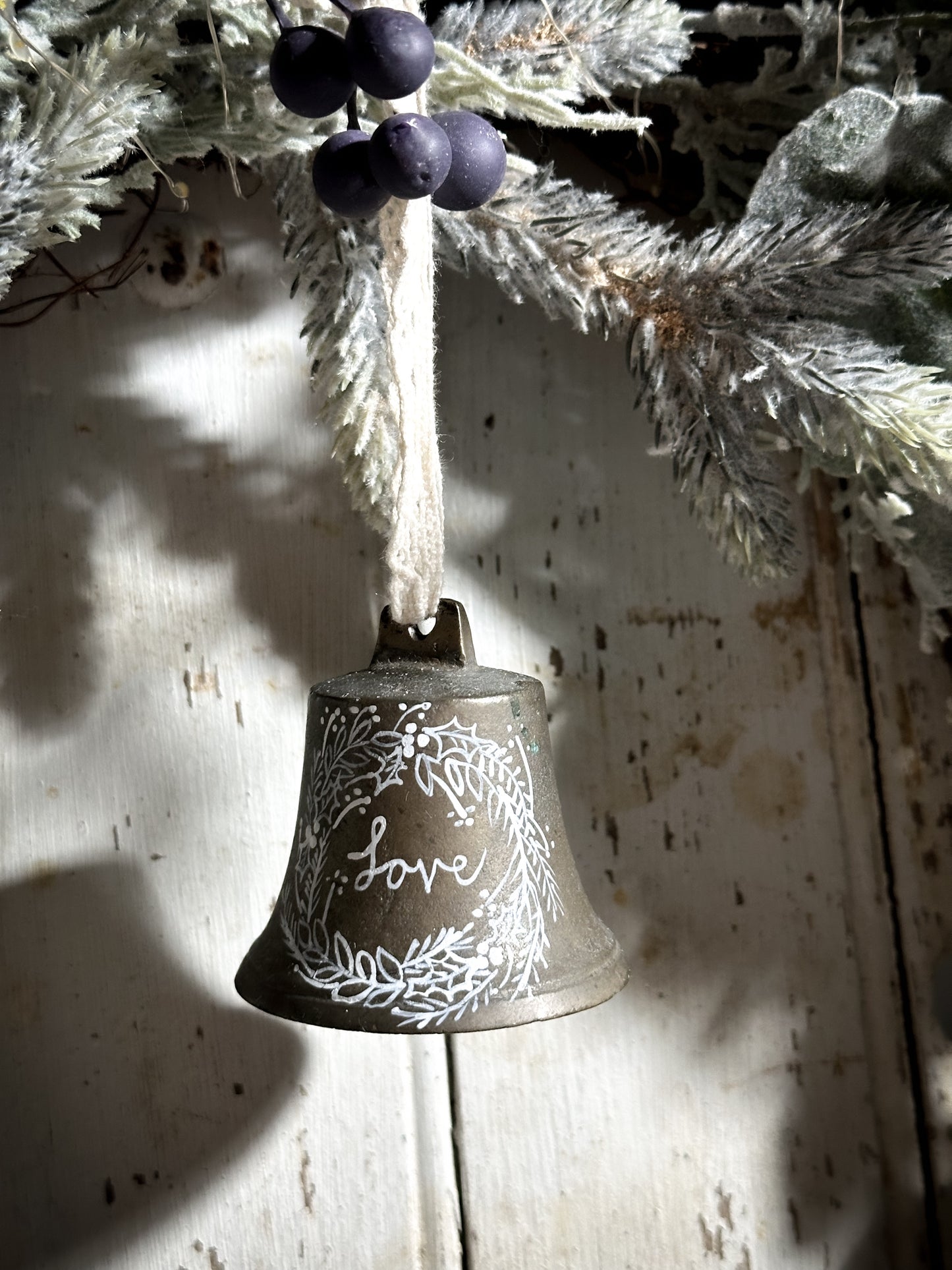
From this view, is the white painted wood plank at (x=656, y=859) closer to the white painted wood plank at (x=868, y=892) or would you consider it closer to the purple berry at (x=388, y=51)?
the white painted wood plank at (x=868, y=892)

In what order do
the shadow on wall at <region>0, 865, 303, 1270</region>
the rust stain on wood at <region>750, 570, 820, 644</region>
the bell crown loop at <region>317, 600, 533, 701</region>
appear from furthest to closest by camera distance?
the rust stain on wood at <region>750, 570, 820, 644</region> → the shadow on wall at <region>0, 865, 303, 1270</region> → the bell crown loop at <region>317, 600, 533, 701</region>

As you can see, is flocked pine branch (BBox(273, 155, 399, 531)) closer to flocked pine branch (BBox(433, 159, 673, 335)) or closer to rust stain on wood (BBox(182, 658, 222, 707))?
flocked pine branch (BBox(433, 159, 673, 335))

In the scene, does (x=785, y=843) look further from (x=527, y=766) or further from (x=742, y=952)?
(x=527, y=766)

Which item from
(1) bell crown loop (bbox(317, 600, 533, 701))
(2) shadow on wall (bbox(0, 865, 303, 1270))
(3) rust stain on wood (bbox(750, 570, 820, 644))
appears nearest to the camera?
(1) bell crown loop (bbox(317, 600, 533, 701))

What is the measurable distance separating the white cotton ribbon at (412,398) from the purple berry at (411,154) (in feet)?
0.18

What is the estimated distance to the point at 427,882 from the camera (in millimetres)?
506

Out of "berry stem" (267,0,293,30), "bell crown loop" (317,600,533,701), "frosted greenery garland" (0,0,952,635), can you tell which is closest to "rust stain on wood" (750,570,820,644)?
A: "frosted greenery garland" (0,0,952,635)

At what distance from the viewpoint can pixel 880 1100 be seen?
0.73 metres

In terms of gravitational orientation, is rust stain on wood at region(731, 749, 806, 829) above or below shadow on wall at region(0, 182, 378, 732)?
below

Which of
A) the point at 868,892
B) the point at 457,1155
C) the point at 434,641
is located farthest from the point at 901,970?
the point at 434,641

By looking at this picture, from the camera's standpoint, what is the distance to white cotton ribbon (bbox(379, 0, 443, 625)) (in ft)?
1.62

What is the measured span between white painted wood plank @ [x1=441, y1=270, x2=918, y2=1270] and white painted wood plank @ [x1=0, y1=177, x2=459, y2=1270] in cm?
8

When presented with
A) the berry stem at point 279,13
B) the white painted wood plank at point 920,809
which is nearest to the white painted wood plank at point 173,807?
the berry stem at point 279,13

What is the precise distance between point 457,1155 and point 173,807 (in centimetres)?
29
